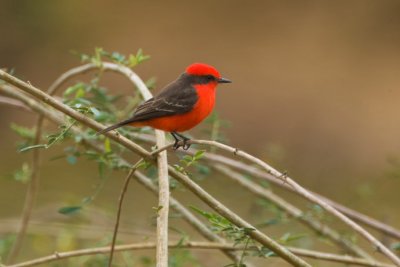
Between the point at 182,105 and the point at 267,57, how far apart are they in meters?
8.37

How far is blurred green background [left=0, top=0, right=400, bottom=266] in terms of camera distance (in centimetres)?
1166

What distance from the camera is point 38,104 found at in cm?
459

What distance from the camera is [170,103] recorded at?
4.62 metres

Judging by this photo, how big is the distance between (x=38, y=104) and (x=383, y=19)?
8.71 meters

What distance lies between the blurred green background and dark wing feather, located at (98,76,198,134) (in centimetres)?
622

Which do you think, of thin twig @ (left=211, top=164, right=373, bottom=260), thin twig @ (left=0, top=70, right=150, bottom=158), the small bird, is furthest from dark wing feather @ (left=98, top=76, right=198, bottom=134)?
thin twig @ (left=0, top=70, right=150, bottom=158)

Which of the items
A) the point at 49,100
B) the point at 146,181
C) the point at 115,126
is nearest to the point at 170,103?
the point at 146,181

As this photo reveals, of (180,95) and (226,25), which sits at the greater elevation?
(226,25)

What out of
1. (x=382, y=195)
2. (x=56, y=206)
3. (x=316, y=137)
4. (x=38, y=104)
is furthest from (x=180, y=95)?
(x=316, y=137)

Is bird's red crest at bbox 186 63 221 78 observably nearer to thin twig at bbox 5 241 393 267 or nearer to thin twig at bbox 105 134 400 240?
thin twig at bbox 105 134 400 240

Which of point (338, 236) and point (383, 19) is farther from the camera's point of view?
point (383, 19)

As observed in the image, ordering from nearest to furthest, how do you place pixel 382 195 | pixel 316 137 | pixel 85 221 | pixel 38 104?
pixel 38 104, pixel 85 221, pixel 382 195, pixel 316 137

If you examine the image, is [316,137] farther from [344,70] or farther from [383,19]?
[383,19]

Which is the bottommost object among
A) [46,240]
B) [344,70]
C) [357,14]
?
[46,240]
